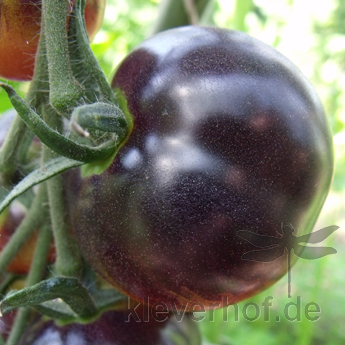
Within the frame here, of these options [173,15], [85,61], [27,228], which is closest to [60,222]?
[27,228]

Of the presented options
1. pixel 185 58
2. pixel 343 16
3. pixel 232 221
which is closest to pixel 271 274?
pixel 232 221

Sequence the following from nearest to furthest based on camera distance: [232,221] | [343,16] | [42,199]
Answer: [232,221] < [42,199] < [343,16]

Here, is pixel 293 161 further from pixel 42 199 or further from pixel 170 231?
pixel 42 199

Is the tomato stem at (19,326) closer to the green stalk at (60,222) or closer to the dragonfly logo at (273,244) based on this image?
the green stalk at (60,222)

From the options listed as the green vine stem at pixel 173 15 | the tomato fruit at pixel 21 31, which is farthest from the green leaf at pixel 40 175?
the green vine stem at pixel 173 15

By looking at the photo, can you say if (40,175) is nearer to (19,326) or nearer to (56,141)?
(56,141)

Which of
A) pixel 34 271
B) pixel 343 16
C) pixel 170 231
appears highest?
pixel 170 231
